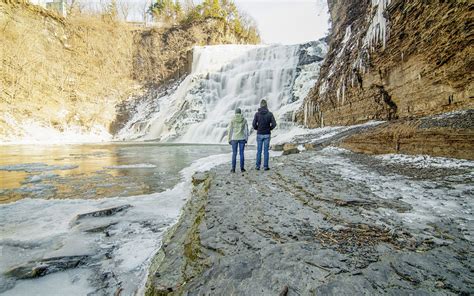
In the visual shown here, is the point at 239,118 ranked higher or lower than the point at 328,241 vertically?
higher

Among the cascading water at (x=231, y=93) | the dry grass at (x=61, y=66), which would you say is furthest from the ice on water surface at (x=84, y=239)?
the dry grass at (x=61, y=66)

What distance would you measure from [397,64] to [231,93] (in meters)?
19.3

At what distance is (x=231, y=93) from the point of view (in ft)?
86.2

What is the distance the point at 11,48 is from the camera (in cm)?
2689

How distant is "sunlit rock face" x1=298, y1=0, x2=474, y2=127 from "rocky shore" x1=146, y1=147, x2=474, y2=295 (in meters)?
3.10

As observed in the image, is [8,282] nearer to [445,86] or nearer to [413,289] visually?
[413,289]

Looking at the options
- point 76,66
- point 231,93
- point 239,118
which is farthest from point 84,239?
point 76,66

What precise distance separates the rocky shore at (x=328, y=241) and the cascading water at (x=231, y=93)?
15670mm

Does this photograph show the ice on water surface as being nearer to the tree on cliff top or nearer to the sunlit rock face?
the sunlit rock face

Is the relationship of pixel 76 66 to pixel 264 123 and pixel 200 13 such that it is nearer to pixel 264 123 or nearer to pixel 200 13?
pixel 200 13

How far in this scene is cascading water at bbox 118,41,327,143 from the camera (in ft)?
74.8

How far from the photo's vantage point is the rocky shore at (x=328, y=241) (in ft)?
4.94

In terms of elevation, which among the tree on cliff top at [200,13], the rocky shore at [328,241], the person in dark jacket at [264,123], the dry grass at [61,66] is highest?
the tree on cliff top at [200,13]

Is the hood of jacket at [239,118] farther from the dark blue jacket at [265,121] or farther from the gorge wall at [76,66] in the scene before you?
the gorge wall at [76,66]
